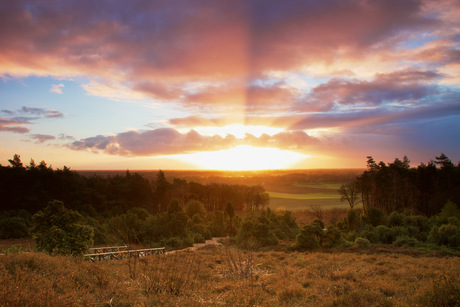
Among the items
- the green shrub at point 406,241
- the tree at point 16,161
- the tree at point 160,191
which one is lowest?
the green shrub at point 406,241

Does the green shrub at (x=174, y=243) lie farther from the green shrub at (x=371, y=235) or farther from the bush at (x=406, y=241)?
the bush at (x=406, y=241)

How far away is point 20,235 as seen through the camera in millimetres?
20812

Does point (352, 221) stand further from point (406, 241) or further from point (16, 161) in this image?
point (16, 161)

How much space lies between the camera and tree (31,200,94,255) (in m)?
10.9

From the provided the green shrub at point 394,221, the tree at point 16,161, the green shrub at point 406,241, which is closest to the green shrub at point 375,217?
the green shrub at point 394,221

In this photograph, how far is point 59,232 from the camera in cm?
1099

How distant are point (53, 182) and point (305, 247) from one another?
24382 millimetres

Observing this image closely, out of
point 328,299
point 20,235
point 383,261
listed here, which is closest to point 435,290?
point 328,299

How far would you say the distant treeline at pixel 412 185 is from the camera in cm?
3032

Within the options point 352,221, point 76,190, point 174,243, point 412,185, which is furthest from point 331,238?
point 76,190

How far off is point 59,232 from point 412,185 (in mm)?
33210

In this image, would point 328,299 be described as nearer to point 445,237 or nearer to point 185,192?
point 445,237

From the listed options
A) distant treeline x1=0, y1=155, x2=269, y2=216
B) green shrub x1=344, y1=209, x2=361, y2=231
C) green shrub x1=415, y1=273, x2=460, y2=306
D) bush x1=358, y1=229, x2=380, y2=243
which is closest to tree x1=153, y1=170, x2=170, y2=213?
distant treeline x1=0, y1=155, x2=269, y2=216

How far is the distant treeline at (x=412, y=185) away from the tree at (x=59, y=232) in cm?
2701
